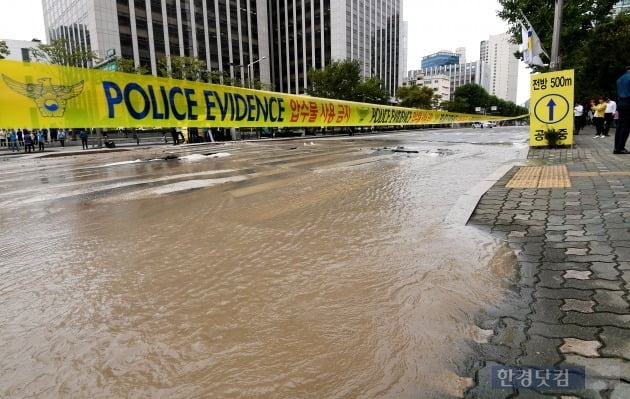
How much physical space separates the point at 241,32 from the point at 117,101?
3131 inches

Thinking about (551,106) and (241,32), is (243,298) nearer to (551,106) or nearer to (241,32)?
(551,106)

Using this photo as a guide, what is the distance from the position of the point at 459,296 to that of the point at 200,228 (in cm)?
269

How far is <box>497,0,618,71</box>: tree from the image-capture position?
79.5ft

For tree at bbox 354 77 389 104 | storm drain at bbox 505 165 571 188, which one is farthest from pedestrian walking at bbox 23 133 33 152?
tree at bbox 354 77 389 104

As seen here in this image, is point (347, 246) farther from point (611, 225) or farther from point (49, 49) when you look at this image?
point (49, 49)

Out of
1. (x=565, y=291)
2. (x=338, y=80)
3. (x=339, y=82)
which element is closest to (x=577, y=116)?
(x=565, y=291)

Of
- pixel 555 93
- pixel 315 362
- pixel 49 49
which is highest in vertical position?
pixel 49 49

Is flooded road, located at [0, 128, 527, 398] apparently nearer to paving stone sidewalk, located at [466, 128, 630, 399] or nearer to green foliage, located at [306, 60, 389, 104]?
paving stone sidewalk, located at [466, 128, 630, 399]

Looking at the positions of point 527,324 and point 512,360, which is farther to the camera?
point 527,324

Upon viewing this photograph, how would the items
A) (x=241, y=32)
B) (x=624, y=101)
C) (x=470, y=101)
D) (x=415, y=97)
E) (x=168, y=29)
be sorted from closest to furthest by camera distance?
(x=624, y=101)
(x=168, y=29)
(x=415, y=97)
(x=241, y=32)
(x=470, y=101)

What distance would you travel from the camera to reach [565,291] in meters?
2.53

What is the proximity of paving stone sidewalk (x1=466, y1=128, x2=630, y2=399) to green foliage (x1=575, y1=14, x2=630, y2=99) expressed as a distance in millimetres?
29766

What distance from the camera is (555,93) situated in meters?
11.6

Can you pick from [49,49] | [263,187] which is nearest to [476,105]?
[49,49]
